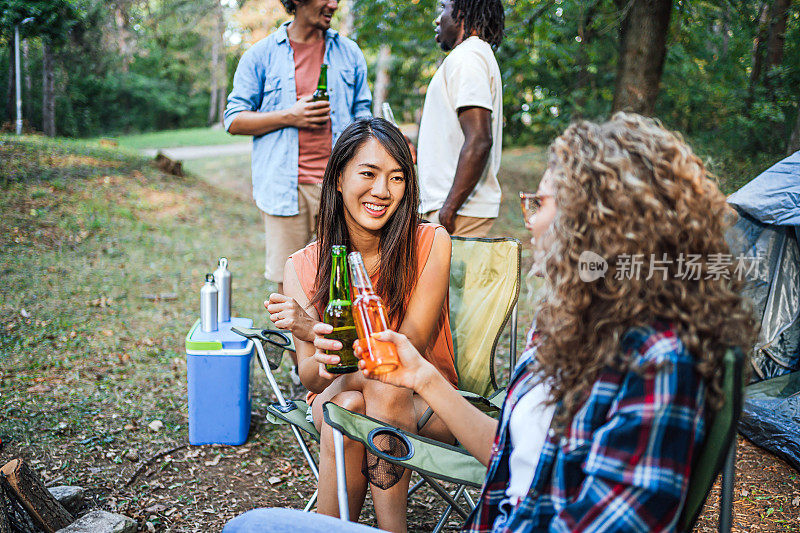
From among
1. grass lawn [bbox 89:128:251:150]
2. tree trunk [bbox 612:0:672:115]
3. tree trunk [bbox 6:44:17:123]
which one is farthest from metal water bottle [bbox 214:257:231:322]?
grass lawn [bbox 89:128:251:150]

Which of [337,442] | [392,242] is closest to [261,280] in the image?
→ [392,242]

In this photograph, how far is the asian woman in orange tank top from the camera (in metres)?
1.97

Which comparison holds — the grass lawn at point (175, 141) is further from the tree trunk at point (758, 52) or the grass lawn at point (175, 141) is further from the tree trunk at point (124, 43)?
the tree trunk at point (758, 52)

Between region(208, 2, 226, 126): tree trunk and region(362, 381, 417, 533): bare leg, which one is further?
region(208, 2, 226, 126): tree trunk

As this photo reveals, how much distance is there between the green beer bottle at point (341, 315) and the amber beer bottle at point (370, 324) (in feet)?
0.84

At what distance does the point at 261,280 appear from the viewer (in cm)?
628

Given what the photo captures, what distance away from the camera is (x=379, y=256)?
2.11 metres

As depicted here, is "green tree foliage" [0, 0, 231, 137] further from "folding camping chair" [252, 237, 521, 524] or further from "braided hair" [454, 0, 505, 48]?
"folding camping chair" [252, 237, 521, 524]

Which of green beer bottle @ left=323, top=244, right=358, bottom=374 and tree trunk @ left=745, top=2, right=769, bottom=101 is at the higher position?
tree trunk @ left=745, top=2, right=769, bottom=101

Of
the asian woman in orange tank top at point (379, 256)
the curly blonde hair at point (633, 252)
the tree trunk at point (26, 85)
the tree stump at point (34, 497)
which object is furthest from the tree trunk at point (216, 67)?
the curly blonde hair at point (633, 252)

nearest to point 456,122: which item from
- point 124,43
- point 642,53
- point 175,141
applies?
point 642,53

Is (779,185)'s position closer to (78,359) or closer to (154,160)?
(78,359)

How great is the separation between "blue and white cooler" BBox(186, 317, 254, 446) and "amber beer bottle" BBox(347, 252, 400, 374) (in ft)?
4.65

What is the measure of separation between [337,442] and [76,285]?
468 cm
